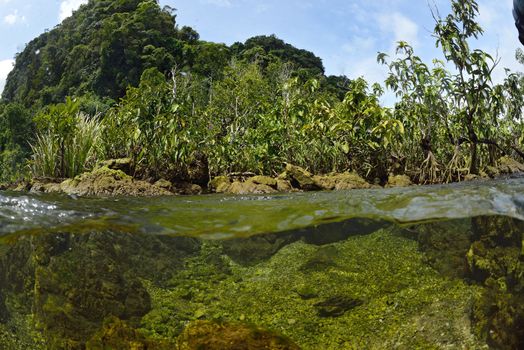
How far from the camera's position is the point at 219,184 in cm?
1125

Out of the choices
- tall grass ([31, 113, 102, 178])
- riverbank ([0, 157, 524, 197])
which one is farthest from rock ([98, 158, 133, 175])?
tall grass ([31, 113, 102, 178])

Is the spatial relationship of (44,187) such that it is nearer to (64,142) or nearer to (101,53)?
(64,142)

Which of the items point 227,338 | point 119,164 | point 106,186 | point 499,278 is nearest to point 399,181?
point 499,278

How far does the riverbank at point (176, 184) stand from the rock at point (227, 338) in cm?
521

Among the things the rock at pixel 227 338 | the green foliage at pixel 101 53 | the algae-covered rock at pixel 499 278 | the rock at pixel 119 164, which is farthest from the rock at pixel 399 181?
the green foliage at pixel 101 53

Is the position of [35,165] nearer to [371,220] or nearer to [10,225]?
[10,225]

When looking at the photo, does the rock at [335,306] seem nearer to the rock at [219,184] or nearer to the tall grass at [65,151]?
the rock at [219,184]

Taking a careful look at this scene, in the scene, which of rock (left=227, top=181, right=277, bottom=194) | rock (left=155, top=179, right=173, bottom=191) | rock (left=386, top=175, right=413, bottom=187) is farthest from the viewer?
rock (left=386, top=175, right=413, bottom=187)

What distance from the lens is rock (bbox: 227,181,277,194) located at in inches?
400

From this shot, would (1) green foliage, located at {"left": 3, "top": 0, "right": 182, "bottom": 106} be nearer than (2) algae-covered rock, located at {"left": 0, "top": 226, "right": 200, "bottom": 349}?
No

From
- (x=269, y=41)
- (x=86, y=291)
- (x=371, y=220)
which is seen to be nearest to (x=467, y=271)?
(x=371, y=220)

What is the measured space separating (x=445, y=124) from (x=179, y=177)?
25.2 ft

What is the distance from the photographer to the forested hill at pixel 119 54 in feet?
137

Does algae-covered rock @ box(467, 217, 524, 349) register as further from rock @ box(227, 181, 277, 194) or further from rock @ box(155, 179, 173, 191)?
rock @ box(155, 179, 173, 191)
